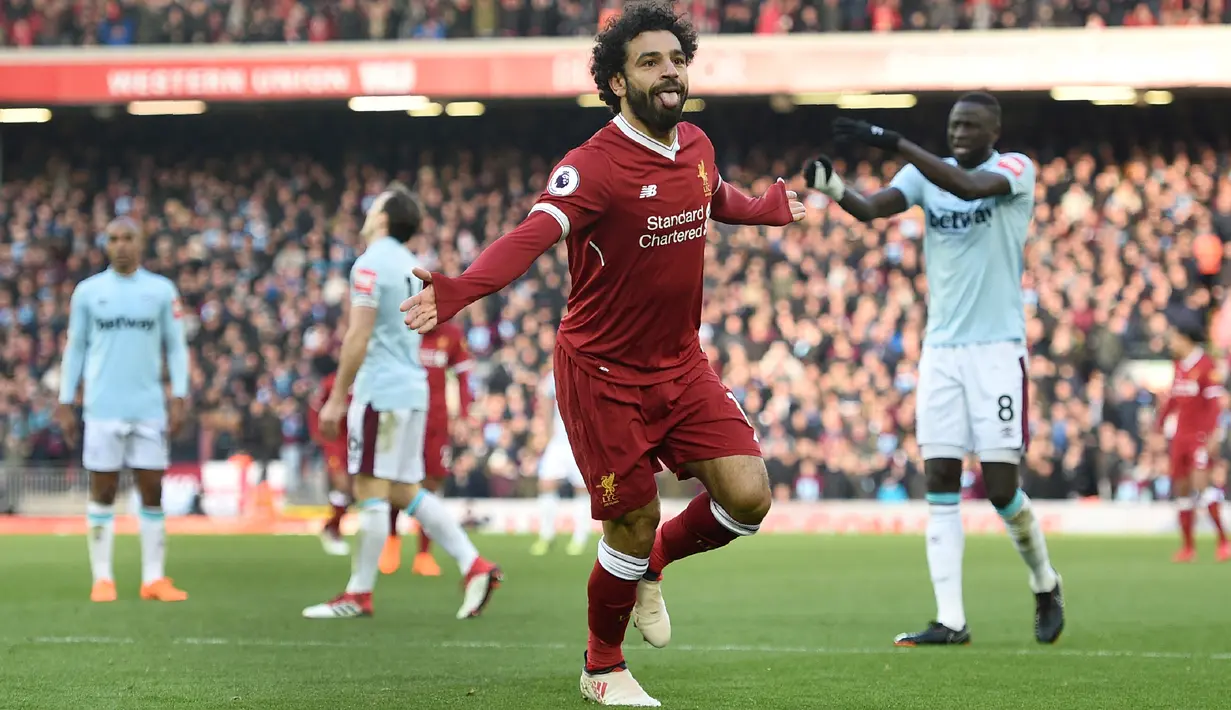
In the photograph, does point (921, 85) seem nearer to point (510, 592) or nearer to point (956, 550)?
point (510, 592)

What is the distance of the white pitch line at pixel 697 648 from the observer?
322 inches

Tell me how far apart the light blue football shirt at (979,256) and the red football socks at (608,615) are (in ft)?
10.9

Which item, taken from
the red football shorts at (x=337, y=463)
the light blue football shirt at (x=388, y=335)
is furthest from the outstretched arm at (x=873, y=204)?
the red football shorts at (x=337, y=463)

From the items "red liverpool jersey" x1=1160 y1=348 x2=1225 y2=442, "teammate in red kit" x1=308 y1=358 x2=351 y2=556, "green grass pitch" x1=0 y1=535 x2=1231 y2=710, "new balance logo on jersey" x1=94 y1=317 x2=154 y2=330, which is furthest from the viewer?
"red liverpool jersey" x1=1160 y1=348 x2=1225 y2=442

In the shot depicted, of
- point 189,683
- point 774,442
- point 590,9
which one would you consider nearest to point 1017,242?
point 189,683

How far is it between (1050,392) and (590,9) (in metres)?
12.6

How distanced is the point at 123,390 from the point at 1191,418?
11.9 metres

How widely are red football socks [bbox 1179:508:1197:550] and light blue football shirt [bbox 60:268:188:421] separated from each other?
37.4 feet


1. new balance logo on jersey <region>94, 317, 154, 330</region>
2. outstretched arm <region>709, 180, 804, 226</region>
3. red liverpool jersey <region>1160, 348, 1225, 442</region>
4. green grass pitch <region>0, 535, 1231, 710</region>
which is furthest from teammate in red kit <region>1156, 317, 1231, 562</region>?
outstretched arm <region>709, 180, 804, 226</region>

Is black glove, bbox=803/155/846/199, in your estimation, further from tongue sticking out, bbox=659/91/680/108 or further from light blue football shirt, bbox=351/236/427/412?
light blue football shirt, bbox=351/236/427/412

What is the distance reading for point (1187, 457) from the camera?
1808 cm

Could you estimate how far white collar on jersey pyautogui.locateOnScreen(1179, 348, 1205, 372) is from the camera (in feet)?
59.0

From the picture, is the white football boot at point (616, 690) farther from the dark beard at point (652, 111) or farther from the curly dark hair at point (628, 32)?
the curly dark hair at point (628, 32)

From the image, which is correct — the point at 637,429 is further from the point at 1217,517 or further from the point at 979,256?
the point at 1217,517
